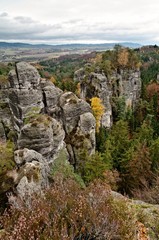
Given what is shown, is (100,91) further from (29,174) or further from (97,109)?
(29,174)

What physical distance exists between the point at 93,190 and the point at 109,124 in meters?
48.8

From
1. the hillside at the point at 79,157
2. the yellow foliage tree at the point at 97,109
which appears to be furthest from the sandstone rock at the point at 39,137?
the yellow foliage tree at the point at 97,109

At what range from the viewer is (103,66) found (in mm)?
66062

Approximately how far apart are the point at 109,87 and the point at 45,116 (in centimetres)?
3847

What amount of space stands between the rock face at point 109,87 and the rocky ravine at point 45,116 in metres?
19.5

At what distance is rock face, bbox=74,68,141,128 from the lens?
5959 centimetres

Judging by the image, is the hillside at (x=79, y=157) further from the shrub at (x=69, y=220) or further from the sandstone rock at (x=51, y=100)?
the sandstone rock at (x=51, y=100)

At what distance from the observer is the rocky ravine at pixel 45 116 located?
94.1 feet

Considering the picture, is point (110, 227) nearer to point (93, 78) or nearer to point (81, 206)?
point (81, 206)

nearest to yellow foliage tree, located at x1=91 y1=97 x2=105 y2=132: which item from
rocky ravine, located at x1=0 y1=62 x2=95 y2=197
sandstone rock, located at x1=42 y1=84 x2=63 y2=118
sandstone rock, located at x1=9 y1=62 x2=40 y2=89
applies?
rocky ravine, located at x1=0 y1=62 x2=95 y2=197

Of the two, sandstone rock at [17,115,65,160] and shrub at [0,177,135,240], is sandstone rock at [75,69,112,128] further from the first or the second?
shrub at [0,177,135,240]

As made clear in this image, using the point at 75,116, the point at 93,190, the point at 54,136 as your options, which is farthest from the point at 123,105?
the point at 93,190

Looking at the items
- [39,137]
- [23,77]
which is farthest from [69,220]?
[23,77]

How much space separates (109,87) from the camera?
66.1 meters
